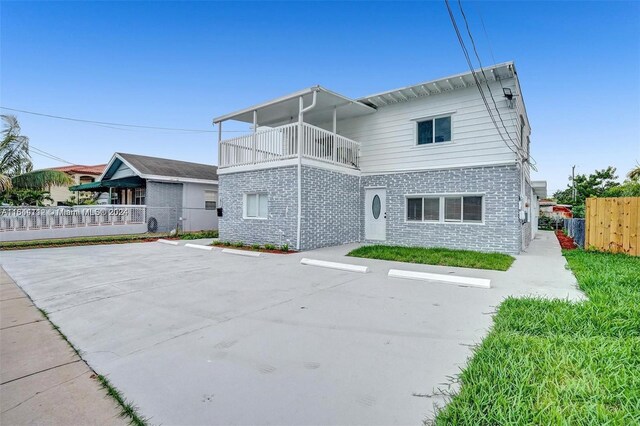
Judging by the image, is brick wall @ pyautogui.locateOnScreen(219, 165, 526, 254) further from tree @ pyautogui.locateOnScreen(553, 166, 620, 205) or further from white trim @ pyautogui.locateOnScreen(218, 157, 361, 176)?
tree @ pyautogui.locateOnScreen(553, 166, 620, 205)

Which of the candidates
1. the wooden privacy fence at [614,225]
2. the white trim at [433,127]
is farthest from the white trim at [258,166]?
the wooden privacy fence at [614,225]

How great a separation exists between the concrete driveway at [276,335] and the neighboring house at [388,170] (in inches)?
122

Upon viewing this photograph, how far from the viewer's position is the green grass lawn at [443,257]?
754 centimetres

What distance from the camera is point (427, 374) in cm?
263

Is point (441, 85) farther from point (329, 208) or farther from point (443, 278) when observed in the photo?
point (443, 278)

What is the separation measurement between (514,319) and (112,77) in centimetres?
2182

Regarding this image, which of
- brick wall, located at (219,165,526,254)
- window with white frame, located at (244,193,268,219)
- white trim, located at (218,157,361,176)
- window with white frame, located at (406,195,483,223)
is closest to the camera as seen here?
brick wall, located at (219,165,526,254)

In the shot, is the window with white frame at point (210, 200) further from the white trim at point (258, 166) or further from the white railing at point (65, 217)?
the white trim at point (258, 166)

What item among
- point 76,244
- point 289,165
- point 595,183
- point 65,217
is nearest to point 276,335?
point 289,165

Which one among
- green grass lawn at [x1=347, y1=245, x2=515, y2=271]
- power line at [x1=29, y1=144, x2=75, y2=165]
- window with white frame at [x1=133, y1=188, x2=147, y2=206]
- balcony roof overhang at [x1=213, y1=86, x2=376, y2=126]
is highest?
power line at [x1=29, y1=144, x2=75, y2=165]

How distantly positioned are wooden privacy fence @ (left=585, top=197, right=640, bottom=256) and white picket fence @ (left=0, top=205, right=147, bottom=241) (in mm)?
20935

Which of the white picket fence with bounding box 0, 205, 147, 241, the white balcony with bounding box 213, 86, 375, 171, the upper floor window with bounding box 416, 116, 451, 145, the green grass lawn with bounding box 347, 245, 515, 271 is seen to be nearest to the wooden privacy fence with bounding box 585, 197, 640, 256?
the green grass lawn with bounding box 347, 245, 515, 271

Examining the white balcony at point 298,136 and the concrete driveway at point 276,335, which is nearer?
the concrete driveway at point 276,335

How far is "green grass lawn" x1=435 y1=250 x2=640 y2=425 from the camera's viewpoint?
6.49 ft
